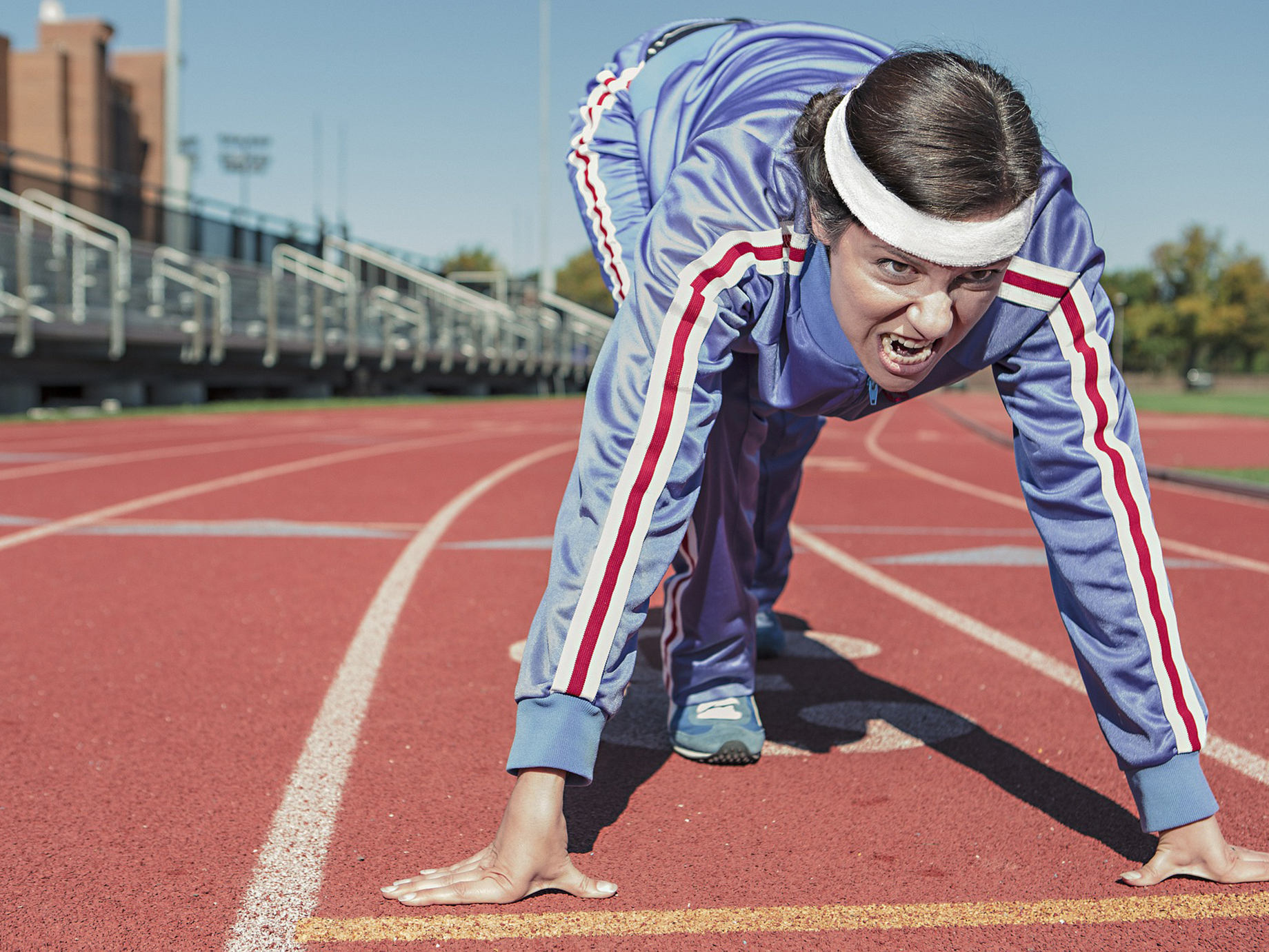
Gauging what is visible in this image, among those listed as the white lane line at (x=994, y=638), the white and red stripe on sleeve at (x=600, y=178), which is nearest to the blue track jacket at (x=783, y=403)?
the white and red stripe on sleeve at (x=600, y=178)

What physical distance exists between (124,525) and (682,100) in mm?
5054

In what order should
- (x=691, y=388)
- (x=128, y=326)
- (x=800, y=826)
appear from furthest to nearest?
1. (x=128, y=326)
2. (x=800, y=826)
3. (x=691, y=388)

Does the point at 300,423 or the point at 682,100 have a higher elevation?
the point at 682,100

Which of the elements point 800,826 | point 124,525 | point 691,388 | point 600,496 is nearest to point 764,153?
point 691,388

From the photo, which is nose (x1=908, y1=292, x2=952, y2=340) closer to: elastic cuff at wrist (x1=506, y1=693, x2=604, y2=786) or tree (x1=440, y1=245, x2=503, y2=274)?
elastic cuff at wrist (x1=506, y1=693, x2=604, y2=786)

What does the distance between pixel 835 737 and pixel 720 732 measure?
0.41 m

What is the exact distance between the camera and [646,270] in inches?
89.4

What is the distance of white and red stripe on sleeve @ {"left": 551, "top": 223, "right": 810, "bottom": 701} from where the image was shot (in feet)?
7.23

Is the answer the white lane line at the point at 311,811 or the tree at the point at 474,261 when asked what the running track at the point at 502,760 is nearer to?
the white lane line at the point at 311,811

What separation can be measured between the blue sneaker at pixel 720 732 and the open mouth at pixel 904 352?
1.25 meters

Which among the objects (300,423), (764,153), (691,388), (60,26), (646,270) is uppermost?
(60,26)

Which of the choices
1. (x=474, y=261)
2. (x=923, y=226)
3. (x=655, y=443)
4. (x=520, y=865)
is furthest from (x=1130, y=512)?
(x=474, y=261)

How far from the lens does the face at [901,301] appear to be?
210cm

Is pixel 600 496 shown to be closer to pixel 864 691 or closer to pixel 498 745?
pixel 498 745
